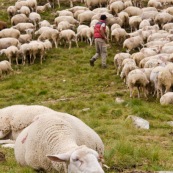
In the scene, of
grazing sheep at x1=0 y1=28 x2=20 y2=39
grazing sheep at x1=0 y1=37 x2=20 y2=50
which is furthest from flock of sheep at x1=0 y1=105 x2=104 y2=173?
grazing sheep at x1=0 y1=28 x2=20 y2=39

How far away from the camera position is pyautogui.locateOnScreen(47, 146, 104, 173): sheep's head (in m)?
5.90

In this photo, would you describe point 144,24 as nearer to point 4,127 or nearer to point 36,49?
point 36,49

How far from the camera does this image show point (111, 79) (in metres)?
20.0

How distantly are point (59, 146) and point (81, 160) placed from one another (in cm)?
89

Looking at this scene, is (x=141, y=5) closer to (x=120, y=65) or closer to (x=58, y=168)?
(x=120, y=65)

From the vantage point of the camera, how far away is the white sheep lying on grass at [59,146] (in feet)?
20.0

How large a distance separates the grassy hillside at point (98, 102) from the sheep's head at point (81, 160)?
1.37m

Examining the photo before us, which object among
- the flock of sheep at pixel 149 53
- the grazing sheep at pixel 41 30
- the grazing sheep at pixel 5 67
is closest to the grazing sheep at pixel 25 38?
the grazing sheep at pixel 41 30

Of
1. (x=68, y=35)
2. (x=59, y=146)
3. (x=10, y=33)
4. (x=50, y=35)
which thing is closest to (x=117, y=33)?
(x=68, y=35)

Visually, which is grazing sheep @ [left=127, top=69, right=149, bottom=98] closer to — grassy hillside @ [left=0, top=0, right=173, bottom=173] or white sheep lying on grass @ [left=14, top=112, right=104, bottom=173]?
grassy hillside @ [left=0, top=0, right=173, bottom=173]

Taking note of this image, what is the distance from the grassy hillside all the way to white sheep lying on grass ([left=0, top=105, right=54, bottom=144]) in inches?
34.4

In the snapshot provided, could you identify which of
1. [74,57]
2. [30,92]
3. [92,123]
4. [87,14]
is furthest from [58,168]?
[87,14]

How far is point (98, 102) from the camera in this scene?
16.1 meters

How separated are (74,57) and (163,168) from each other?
52.8 feet
